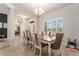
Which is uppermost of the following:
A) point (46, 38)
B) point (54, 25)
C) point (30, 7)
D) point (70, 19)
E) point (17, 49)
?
point (30, 7)

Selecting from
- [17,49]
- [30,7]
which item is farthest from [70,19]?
[17,49]

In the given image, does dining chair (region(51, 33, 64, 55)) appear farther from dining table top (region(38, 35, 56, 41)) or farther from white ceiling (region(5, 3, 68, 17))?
white ceiling (region(5, 3, 68, 17))

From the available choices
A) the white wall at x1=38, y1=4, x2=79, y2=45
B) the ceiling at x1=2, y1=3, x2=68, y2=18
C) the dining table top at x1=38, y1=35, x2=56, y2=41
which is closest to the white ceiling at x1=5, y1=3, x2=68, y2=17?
the ceiling at x1=2, y1=3, x2=68, y2=18

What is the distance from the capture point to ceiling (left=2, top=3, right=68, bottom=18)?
2271 millimetres

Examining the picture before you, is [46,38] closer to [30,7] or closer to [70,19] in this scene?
[70,19]

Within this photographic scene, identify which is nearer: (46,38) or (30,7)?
(30,7)

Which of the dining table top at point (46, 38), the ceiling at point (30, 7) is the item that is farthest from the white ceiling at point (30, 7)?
the dining table top at point (46, 38)

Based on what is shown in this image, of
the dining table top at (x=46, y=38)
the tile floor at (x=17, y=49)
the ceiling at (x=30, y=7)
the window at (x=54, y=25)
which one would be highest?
the ceiling at (x=30, y=7)

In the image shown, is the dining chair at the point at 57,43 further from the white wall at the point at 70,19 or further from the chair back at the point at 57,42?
the white wall at the point at 70,19

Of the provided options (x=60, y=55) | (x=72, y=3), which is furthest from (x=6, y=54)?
(x=72, y=3)

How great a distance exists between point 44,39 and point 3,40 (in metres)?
0.90

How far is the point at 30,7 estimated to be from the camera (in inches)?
92.2

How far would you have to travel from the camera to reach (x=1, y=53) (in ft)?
7.47

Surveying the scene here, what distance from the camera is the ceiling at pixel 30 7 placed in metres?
2.27
